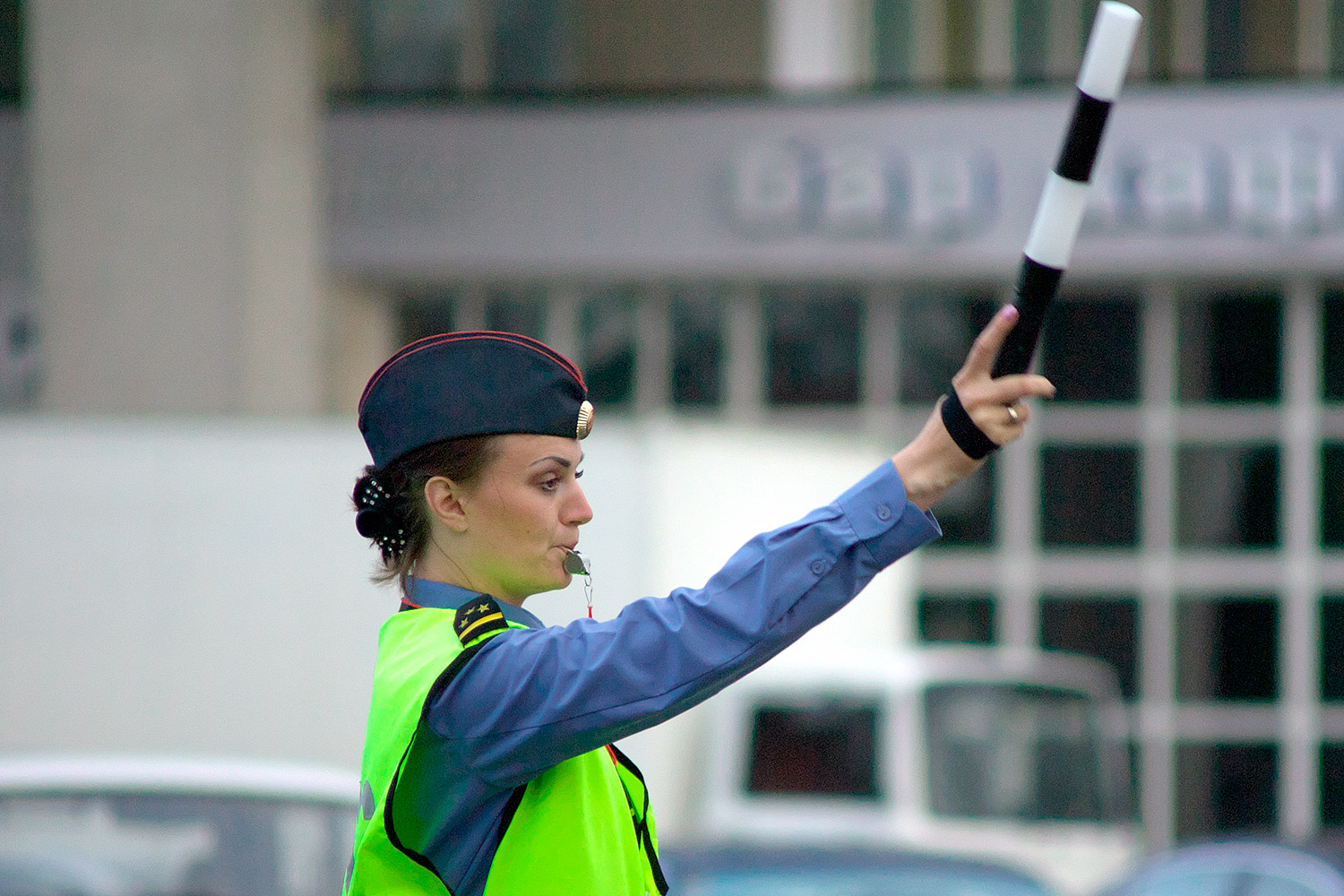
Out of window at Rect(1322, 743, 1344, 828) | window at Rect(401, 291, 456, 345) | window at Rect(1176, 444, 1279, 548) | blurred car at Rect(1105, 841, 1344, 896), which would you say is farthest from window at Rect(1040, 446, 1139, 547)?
blurred car at Rect(1105, 841, 1344, 896)

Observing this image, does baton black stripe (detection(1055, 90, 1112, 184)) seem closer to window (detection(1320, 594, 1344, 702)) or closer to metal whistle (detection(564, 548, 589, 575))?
metal whistle (detection(564, 548, 589, 575))

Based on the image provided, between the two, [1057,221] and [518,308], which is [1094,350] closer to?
[518,308]

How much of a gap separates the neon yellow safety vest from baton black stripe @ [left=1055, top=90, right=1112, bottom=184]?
732 millimetres

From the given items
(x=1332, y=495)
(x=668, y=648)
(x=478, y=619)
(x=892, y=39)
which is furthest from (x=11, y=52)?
(x=668, y=648)

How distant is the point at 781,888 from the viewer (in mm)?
5645

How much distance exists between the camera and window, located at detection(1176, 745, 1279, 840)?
39.5 ft

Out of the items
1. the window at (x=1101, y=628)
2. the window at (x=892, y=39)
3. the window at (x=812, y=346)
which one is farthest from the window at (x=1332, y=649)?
the window at (x=892, y=39)

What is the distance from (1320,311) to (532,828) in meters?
11.2

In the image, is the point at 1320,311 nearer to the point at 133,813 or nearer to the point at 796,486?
the point at 796,486

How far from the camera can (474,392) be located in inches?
70.1

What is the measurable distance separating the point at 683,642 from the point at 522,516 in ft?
0.93

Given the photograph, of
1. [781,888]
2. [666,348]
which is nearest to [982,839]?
A: [781,888]

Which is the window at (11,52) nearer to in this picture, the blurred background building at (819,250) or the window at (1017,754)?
the blurred background building at (819,250)

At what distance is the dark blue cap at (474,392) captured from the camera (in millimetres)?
1777
